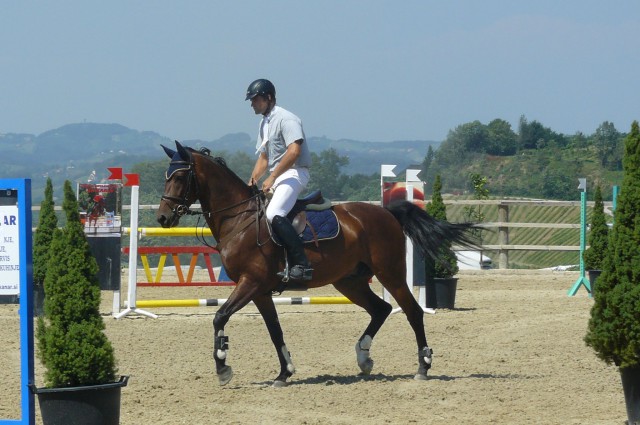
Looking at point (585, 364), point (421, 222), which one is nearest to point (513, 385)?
point (585, 364)

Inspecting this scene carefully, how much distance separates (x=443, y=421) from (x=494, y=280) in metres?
13.0

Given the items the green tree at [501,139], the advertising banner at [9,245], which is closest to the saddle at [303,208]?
the advertising banner at [9,245]

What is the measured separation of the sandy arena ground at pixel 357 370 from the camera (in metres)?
7.41

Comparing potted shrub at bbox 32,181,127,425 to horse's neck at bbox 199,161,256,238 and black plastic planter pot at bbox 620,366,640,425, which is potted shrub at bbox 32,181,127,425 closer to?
horse's neck at bbox 199,161,256,238

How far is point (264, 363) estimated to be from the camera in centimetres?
1008

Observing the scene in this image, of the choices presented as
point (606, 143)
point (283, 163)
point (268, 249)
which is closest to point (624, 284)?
point (283, 163)

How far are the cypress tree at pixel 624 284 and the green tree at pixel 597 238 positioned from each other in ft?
30.6

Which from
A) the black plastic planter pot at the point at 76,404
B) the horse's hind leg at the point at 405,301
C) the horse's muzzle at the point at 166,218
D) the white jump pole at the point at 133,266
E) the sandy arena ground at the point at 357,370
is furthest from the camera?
the white jump pole at the point at 133,266

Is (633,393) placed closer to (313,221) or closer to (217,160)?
(313,221)

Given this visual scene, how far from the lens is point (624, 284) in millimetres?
6477

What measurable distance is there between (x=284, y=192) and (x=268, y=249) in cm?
48

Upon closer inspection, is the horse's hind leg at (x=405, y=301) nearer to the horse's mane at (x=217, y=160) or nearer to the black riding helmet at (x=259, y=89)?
the horse's mane at (x=217, y=160)

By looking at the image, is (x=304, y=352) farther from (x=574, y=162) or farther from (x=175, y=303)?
(x=574, y=162)

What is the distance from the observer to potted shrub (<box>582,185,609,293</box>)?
15781 mm
